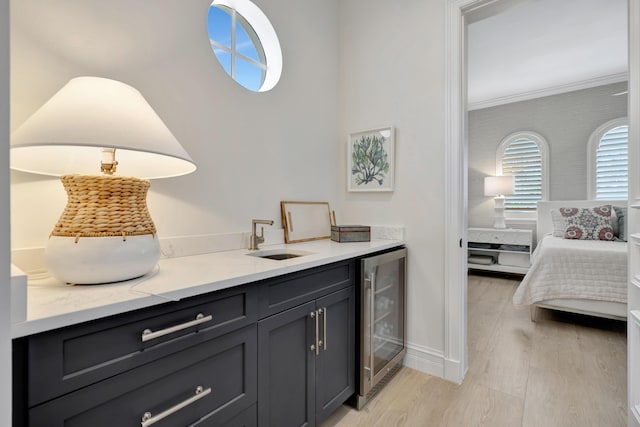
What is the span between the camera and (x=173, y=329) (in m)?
0.88

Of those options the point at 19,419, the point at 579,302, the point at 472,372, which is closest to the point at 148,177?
the point at 19,419

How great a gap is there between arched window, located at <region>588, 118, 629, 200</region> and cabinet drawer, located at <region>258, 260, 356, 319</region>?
4.52m

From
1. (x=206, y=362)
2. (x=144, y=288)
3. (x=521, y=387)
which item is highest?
(x=144, y=288)

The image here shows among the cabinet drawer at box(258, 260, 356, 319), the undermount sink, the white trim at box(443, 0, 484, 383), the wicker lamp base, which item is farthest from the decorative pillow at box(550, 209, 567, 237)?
the wicker lamp base

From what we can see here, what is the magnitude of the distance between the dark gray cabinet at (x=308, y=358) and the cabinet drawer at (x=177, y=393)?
9cm

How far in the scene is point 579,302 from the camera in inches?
110

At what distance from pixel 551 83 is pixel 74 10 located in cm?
546

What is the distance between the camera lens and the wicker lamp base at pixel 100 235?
89 cm

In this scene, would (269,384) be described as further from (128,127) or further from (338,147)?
(338,147)

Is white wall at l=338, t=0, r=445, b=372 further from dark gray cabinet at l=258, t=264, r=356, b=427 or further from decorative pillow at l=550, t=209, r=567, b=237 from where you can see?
decorative pillow at l=550, t=209, r=567, b=237

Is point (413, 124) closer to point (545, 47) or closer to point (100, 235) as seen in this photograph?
point (100, 235)

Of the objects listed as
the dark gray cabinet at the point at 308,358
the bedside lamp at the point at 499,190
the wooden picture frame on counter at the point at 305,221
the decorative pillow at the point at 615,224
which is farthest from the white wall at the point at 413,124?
the bedside lamp at the point at 499,190

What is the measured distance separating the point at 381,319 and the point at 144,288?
1.38 metres

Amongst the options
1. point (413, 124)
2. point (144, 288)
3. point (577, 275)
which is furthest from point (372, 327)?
point (577, 275)
